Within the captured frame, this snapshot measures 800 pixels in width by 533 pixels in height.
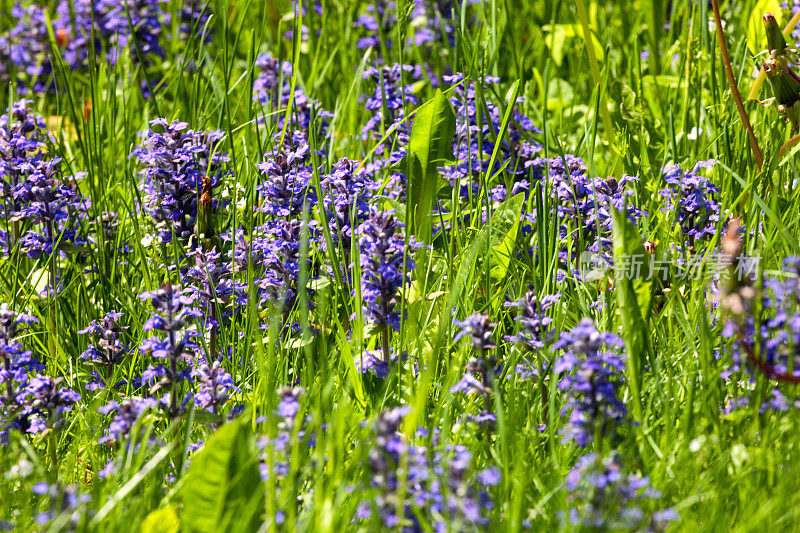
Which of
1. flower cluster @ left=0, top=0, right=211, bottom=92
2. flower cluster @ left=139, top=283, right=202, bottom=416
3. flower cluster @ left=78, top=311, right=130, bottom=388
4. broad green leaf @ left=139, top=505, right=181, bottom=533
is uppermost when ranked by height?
flower cluster @ left=0, top=0, right=211, bottom=92

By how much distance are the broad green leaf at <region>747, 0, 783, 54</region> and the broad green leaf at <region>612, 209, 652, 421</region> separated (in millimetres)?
2139

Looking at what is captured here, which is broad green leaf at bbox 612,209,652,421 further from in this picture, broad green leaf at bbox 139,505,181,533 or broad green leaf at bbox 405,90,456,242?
broad green leaf at bbox 139,505,181,533

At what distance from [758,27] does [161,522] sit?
378 cm

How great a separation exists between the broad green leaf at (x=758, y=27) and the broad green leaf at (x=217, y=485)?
3.34 m

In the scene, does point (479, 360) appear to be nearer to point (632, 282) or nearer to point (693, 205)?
point (632, 282)

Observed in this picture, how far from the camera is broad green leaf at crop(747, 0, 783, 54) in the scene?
4207 mm

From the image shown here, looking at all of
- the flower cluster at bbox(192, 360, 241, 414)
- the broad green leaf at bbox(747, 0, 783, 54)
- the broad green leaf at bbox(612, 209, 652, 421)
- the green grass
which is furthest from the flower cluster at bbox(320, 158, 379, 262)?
the broad green leaf at bbox(747, 0, 783, 54)

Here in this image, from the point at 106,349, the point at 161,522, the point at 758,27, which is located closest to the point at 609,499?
the point at 161,522

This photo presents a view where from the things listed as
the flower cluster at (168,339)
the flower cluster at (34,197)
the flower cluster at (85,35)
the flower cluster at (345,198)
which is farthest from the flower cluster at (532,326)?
the flower cluster at (85,35)

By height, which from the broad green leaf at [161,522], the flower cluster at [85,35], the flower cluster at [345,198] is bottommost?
the broad green leaf at [161,522]

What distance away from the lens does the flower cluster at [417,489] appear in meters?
1.72

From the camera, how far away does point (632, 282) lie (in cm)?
251

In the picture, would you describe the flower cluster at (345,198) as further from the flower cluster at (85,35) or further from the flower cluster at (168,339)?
the flower cluster at (85,35)

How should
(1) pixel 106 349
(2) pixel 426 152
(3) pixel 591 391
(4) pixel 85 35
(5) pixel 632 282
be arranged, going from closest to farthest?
(3) pixel 591 391, (5) pixel 632 282, (1) pixel 106 349, (2) pixel 426 152, (4) pixel 85 35
